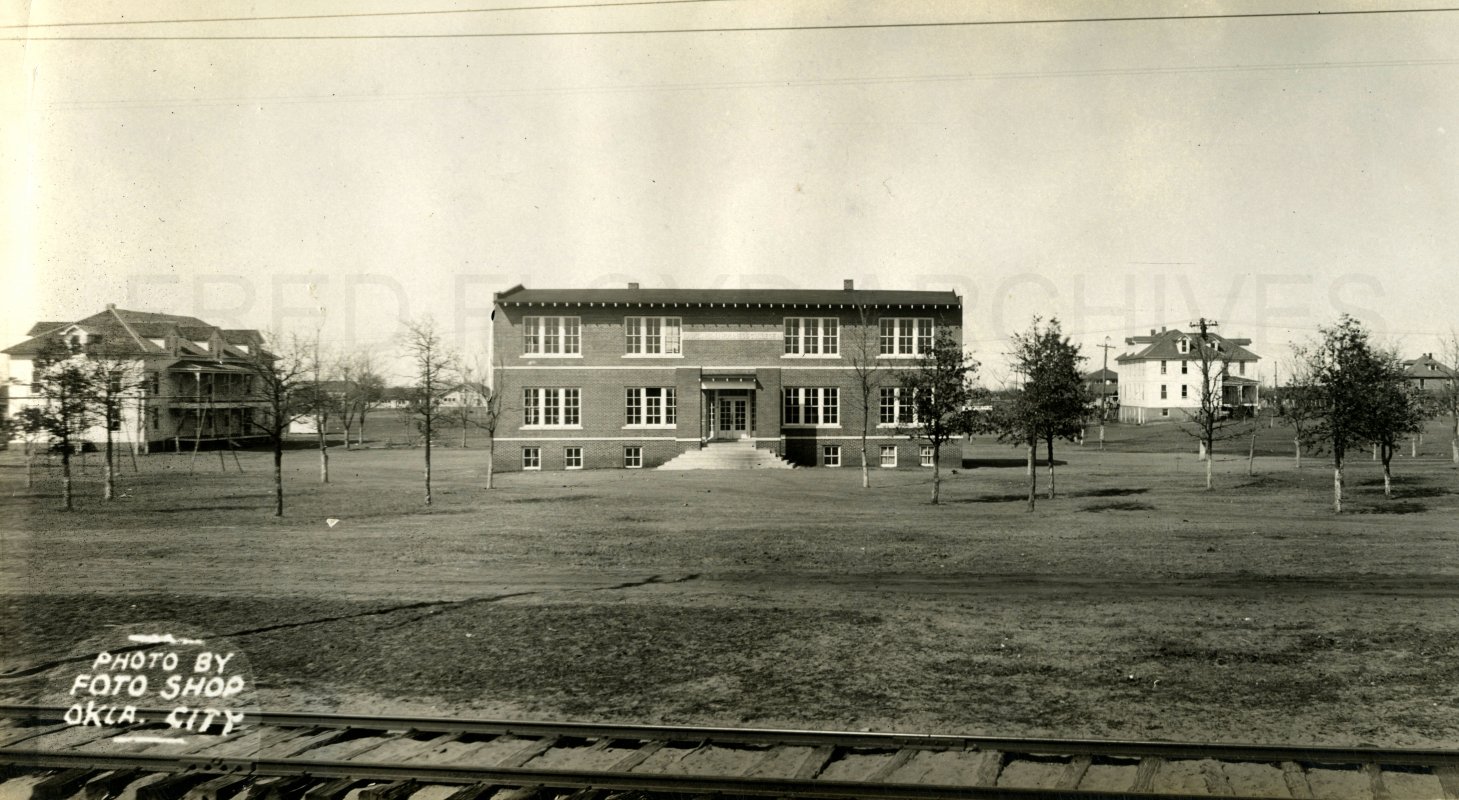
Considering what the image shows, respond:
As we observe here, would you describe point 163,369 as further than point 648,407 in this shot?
Yes

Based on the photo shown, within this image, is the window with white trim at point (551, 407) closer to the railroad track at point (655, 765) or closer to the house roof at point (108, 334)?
the house roof at point (108, 334)

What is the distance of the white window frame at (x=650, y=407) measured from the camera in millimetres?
37781

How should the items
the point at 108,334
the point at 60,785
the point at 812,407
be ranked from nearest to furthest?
1. the point at 60,785
2. the point at 108,334
3. the point at 812,407

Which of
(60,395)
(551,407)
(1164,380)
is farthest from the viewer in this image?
(1164,380)

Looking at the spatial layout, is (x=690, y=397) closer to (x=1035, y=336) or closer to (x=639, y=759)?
(x=1035, y=336)

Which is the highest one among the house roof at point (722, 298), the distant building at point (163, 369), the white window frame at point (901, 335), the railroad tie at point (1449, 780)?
the house roof at point (722, 298)

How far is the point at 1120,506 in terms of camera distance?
23172 mm

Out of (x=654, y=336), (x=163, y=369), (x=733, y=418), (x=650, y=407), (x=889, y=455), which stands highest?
(x=654, y=336)

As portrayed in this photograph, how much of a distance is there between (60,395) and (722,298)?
24486 millimetres

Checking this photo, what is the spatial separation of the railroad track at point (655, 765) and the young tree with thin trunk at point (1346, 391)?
1785 centimetres

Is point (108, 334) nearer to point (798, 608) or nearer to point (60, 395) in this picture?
point (60, 395)

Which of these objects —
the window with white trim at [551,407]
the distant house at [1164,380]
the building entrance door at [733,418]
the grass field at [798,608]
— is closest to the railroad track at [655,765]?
the grass field at [798,608]

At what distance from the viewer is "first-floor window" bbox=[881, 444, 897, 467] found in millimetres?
38250

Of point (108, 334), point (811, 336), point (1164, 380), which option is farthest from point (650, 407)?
point (1164, 380)
